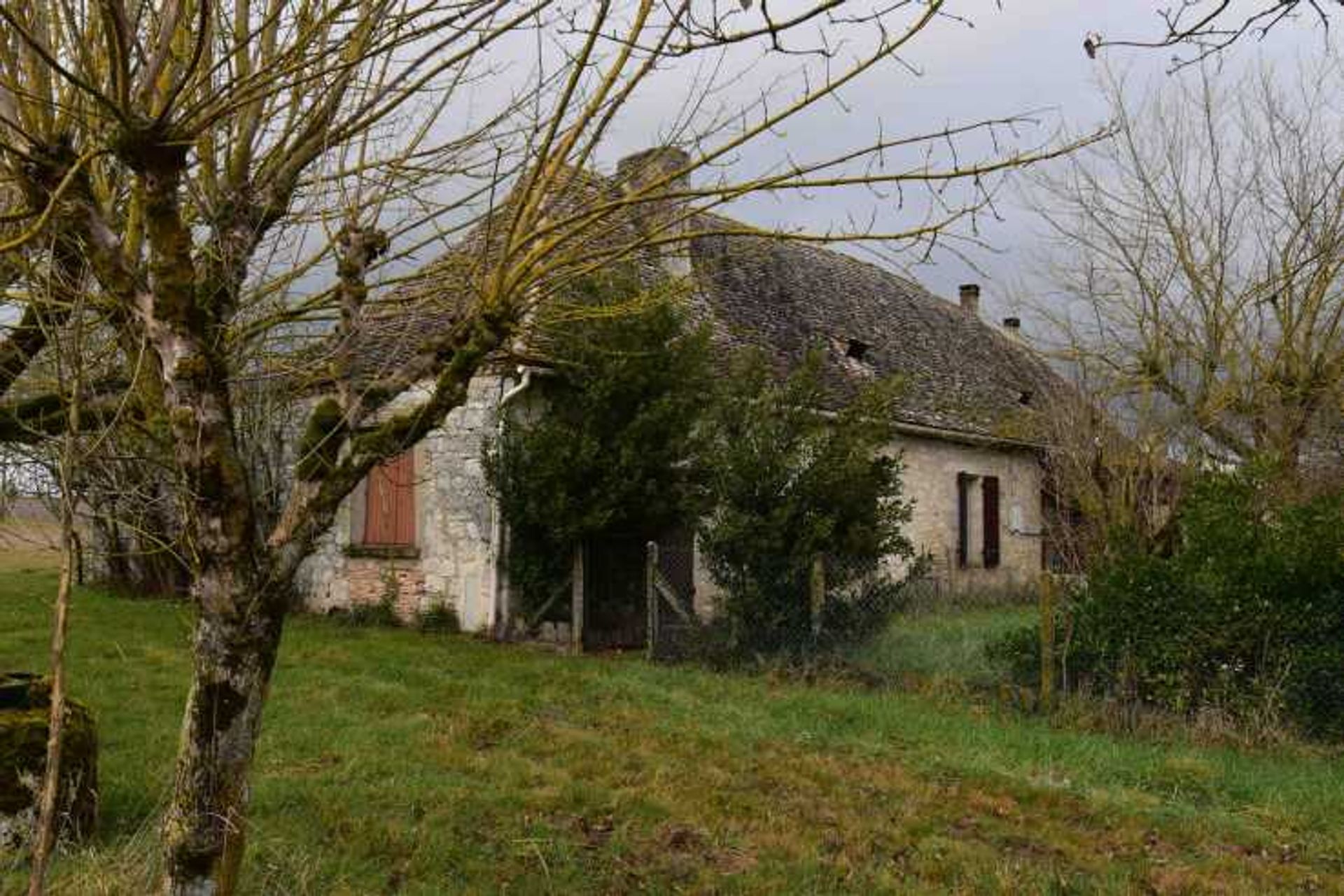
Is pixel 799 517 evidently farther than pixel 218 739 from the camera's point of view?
Yes

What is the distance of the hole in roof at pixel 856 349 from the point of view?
1722 cm

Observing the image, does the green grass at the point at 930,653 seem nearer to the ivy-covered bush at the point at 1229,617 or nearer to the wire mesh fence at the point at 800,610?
the wire mesh fence at the point at 800,610

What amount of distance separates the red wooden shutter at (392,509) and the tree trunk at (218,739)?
9816mm

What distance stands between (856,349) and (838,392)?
7.44ft

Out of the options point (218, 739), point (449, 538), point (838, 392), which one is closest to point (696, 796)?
point (218, 739)

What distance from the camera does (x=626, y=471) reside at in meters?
11.2

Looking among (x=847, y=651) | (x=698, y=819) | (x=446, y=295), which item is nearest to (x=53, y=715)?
(x=446, y=295)

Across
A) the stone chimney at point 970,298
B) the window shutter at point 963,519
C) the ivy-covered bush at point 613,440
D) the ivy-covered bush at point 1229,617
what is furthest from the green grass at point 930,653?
the stone chimney at point 970,298

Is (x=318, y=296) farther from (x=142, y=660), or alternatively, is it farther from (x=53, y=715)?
(x=142, y=660)

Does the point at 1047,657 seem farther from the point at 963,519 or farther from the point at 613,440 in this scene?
the point at 963,519

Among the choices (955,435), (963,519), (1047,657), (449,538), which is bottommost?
(1047,657)

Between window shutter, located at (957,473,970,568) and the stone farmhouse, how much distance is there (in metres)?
0.03

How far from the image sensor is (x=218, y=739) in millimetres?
3234

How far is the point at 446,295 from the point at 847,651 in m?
6.07
